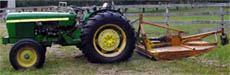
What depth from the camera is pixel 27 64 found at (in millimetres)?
5359

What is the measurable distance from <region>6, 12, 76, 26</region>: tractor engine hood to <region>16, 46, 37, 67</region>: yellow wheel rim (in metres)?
0.59

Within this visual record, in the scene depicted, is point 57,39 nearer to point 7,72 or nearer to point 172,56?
point 7,72

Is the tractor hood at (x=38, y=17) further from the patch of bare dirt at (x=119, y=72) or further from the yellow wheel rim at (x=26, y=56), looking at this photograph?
the patch of bare dirt at (x=119, y=72)

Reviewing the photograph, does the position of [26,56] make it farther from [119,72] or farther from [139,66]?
[139,66]

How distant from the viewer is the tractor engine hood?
5.50m

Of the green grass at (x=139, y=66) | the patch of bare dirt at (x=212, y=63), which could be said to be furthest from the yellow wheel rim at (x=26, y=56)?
the patch of bare dirt at (x=212, y=63)

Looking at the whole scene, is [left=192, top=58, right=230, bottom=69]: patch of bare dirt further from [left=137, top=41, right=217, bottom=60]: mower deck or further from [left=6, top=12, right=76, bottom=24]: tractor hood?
[left=6, top=12, right=76, bottom=24]: tractor hood

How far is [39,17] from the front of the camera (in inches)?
223

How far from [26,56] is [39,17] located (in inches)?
31.3

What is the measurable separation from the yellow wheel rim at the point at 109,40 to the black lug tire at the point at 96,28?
0.07m

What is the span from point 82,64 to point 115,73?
3.12 feet

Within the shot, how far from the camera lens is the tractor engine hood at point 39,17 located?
18.1 feet

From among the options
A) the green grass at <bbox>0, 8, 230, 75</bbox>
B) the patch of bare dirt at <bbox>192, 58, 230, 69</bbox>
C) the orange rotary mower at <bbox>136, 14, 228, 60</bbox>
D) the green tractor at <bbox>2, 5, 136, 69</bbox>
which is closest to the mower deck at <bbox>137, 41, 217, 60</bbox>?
the orange rotary mower at <bbox>136, 14, 228, 60</bbox>

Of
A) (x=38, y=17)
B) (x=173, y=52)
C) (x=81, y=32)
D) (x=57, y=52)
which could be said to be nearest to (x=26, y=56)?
(x=38, y=17)
